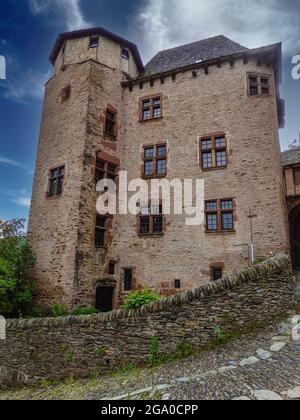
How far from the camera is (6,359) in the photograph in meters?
9.03

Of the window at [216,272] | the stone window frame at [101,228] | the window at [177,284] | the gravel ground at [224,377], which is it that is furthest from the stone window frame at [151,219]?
the gravel ground at [224,377]

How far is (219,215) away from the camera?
44.4 feet

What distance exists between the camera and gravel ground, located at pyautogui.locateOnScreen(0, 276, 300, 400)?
4.34 meters

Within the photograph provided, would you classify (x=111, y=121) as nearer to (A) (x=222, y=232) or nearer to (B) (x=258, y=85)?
(B) (x=258, y=85)

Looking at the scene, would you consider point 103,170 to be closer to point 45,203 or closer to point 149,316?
point 45,203

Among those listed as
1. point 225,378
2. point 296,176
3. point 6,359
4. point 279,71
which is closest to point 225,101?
point 279,71

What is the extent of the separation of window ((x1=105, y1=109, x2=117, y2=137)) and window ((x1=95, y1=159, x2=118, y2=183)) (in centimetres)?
187

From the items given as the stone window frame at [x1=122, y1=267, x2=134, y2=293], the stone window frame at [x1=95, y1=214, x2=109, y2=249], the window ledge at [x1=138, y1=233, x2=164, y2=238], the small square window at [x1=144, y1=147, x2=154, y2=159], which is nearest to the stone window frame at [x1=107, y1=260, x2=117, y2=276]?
the stone window frame at [x1=122, y1=267, x2=134, y2=293]

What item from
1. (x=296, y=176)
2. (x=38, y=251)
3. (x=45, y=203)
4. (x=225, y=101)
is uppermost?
(x=225, y=101)

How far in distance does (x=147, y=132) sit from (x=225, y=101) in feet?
14.7

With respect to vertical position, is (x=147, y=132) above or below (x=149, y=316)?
above

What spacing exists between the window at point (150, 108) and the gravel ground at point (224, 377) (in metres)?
12.9

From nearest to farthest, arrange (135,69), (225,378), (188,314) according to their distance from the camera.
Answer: (225,378) → (188,314) → (135,69)

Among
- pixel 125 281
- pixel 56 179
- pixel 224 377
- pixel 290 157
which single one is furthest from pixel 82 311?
pixel 290 157
